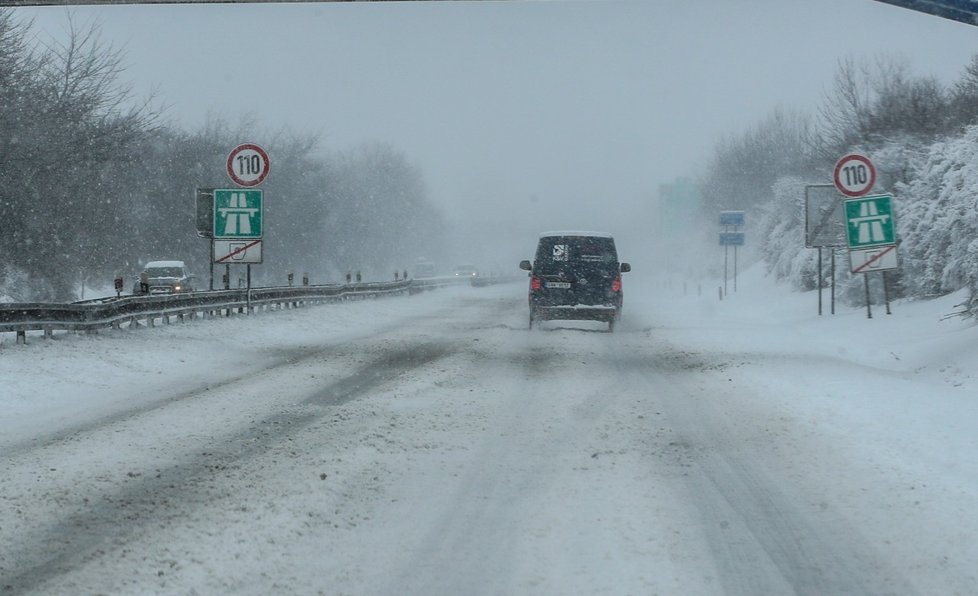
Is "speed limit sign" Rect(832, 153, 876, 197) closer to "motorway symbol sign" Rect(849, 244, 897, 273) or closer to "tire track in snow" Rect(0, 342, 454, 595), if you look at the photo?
"motorway symbol sign" Rect(849, 244, 897, 273)

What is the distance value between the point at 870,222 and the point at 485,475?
1251 centimetres

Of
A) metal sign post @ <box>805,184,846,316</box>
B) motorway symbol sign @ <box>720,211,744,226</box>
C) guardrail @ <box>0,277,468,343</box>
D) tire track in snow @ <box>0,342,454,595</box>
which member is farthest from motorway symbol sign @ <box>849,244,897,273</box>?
motorway symbol sign @ <box>720,211,744,226</box>

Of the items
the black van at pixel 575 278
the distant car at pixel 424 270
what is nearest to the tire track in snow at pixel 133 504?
the black van at pixel 575 278

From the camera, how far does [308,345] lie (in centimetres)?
1855

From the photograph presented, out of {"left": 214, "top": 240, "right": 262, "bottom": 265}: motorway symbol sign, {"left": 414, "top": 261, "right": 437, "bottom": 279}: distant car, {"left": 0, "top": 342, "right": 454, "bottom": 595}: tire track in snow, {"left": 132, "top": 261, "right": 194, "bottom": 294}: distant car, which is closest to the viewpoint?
{"left": 0, "top": 342, "right": 454, "bottom": 595}: tire track in snow

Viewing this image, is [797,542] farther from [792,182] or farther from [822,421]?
[792,182]

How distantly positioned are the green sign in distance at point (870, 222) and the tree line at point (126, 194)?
24.3 m

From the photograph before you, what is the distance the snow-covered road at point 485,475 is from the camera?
4910 mm

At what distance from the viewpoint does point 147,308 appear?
1997cm

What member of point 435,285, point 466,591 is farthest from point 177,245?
point 466,591

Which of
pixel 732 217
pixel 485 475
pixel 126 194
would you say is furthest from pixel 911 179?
pixel 126 194

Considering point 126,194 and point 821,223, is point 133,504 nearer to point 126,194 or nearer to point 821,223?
point 821,223

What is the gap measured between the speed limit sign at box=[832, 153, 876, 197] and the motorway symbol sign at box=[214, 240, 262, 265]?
12.6 m

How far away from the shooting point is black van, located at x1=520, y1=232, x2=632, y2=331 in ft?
71.3
